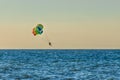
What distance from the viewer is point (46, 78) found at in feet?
156

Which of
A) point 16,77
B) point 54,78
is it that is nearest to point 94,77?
point 54,78

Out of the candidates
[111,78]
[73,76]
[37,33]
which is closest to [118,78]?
[111,78]

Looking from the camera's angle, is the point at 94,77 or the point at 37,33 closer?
the point at 94,77

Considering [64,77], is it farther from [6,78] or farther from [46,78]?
[6,78]

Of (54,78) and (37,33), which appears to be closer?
(54,78)

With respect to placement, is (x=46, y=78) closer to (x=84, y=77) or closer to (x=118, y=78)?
(x=84, y=77)

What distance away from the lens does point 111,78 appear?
47.7 m

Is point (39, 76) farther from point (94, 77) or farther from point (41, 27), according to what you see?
point (41, 27)

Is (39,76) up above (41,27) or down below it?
below

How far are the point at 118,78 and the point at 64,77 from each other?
18.2 feet

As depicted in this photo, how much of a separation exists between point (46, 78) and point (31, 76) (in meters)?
2.54

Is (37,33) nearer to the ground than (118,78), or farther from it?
farther from it

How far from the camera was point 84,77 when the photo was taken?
159 ft

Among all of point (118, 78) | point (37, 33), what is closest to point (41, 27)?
point (37, 33)
